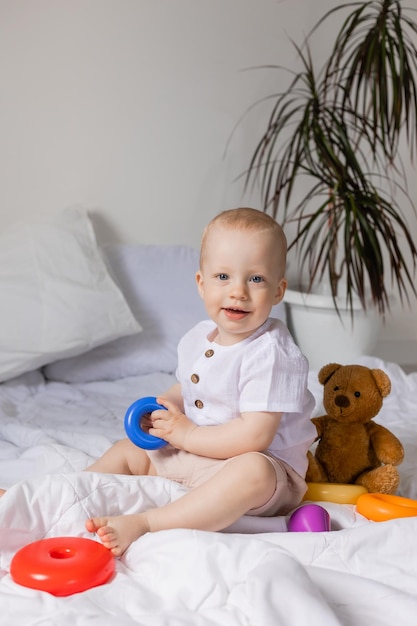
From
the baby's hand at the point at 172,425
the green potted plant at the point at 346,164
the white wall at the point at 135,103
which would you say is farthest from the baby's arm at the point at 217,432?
the white wall at the point at 135,103

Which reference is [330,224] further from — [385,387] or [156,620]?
[156,620]

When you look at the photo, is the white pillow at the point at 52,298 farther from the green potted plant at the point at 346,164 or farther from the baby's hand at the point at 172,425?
the baby's hand at the point at 172,425

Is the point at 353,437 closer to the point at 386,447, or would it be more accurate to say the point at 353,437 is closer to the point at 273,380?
the point at 386,447

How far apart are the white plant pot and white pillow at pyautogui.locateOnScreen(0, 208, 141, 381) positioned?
2.04ft

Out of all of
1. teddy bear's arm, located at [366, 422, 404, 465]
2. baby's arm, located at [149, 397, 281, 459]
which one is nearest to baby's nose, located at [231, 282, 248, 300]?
baby's arm, located at [149, 397, 281, 459]

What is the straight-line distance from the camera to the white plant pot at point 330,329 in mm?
2566

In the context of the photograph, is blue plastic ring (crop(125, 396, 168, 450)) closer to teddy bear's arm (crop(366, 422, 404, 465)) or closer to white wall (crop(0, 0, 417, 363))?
teddy bear's arm (crop(366, 422, 404, 465))

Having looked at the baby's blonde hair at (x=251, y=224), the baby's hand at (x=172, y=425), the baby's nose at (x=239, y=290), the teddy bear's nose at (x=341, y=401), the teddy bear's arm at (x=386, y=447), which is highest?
the baby's blonde hair at (x=251, y=224)

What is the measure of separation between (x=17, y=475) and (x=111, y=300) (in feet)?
2.73

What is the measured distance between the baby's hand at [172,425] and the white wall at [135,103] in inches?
56.8

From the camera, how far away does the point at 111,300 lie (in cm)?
226

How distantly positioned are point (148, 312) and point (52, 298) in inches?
15.3

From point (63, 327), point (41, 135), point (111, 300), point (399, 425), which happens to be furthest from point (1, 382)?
point (399, 425)

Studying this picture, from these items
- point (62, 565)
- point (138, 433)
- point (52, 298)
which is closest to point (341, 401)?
point (138, 433)
